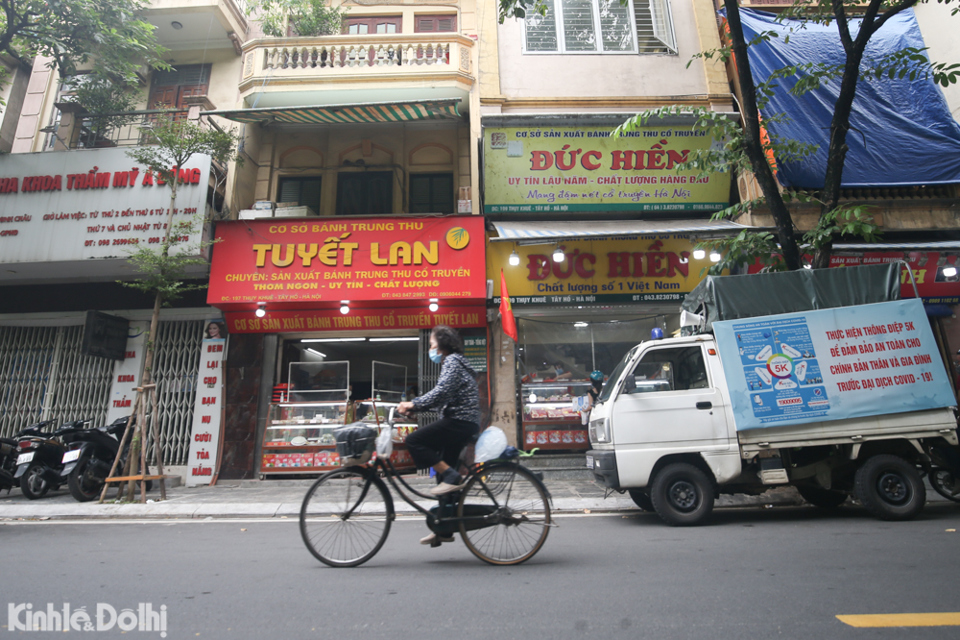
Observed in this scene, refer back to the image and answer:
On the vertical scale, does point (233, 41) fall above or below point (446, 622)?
above

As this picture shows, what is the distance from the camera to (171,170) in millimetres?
8781

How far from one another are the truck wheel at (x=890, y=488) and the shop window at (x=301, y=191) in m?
10.4

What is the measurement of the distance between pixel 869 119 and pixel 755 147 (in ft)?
15.8

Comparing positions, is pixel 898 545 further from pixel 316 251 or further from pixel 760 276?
pixel 316 251

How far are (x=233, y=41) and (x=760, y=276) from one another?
468 inches

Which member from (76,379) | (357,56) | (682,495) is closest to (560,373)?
(682,495)

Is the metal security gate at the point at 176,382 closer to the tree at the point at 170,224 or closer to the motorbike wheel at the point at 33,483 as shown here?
the tree at the point at 170,224

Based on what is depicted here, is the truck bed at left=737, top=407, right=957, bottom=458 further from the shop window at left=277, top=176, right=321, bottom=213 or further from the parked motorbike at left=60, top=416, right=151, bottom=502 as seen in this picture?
the shop window at left=277, top=176, right=321, bottom=213

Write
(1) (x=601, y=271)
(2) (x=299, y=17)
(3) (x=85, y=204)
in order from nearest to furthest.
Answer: (3) (x=85, y=204) < (1) (x=601, y=271) < (2) (x=299, y=17)

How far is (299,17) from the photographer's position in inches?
422

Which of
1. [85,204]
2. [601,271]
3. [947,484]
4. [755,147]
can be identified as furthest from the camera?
[601,271]

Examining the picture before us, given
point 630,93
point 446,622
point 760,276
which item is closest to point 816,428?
point 760,276

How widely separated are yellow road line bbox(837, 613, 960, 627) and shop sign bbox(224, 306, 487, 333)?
7205mm

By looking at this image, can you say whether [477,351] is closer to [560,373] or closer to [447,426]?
[560,373]
